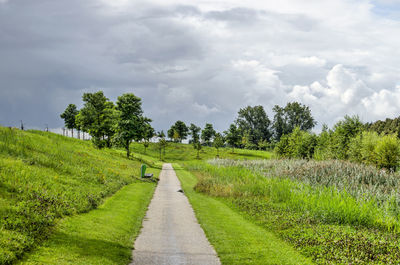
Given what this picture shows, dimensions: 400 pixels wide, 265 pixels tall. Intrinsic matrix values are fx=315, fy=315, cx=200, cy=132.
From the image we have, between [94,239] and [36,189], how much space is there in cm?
553

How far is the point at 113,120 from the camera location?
2638 inches

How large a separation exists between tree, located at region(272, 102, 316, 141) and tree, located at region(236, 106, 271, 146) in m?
6.15

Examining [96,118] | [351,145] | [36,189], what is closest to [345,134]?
[351,145]

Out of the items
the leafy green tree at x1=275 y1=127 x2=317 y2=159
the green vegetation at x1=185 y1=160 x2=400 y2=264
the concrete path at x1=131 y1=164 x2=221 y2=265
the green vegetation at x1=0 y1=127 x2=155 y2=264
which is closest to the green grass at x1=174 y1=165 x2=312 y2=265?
the concrete path at x1=131 y1=164 x2=221 y2=265

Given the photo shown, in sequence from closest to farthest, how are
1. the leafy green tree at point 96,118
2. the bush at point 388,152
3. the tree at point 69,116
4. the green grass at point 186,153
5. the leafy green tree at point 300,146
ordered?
the bush at point 388,152 → the leafy green tree at point 300,146 → the leafy green tree at point 96,118 → the green grass at point 186,153 → the tree at point 69,116

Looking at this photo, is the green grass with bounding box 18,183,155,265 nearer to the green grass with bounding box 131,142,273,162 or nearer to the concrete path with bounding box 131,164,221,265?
the concrete path with bounding box 131,164,221,265

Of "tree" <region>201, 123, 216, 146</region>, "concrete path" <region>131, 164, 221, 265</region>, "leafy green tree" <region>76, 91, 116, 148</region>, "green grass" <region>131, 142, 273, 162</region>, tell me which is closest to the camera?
"concrete path" <region>131, 164, 221, 265</region>

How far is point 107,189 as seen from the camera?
77.4ft

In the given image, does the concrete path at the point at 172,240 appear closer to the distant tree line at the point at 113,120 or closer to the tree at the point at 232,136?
the distant tree line at the point at 113,120

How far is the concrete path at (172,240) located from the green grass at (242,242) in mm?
438

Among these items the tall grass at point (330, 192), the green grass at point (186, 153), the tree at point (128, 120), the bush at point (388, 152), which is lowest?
the green grass at point (186, 153)

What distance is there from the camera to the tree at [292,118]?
129625mm

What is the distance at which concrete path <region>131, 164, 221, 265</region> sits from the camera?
34.3 ft

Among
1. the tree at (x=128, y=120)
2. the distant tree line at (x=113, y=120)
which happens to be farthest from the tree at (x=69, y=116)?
the tree at (x=128, y=120)
